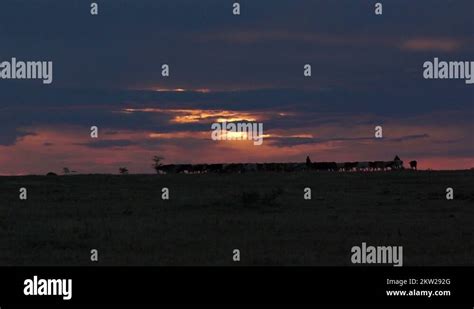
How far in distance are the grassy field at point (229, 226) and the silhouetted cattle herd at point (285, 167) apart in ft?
97.0

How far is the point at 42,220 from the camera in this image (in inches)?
1106

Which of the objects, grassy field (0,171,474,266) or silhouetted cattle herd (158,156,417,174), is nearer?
grassy field (0,171,474,266)

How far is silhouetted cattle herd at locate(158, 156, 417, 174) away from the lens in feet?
233

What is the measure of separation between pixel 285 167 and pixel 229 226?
45.5m

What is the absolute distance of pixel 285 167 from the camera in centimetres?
7125

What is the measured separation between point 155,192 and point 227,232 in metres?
16.1

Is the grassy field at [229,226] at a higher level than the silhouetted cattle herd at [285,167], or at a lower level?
lower

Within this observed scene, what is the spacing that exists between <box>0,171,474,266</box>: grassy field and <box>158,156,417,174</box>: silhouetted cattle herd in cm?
2957

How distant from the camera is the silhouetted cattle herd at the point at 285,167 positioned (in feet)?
233

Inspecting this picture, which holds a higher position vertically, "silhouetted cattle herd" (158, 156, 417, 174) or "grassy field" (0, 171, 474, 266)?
"silhouetted cattle herd" (158, 156, 417, 174)

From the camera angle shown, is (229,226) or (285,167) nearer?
(229,226)
